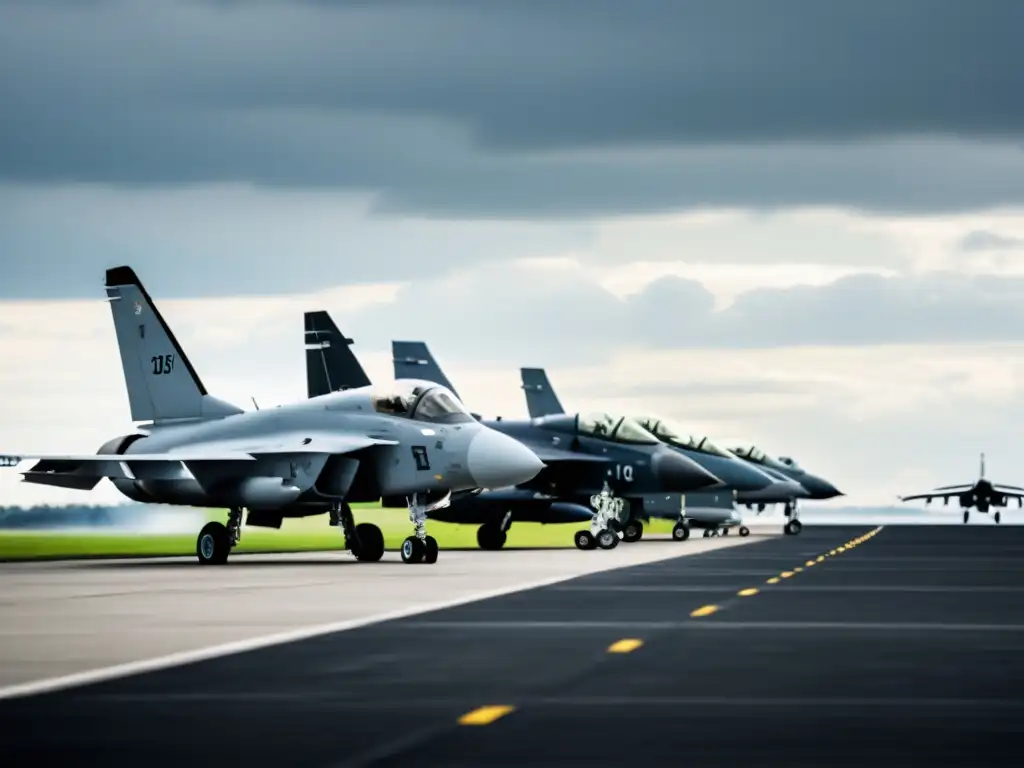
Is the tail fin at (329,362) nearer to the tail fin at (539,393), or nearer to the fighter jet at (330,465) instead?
the fighter jet at (330,465)

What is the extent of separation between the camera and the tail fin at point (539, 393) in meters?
83.9

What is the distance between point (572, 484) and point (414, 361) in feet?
44.2

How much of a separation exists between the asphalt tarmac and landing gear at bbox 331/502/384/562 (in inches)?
759

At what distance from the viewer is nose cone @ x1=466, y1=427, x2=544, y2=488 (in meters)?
41.6

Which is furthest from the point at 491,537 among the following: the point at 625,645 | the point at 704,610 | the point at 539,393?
the point at 625,645

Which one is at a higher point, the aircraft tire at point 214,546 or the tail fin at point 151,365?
the tail fin at point 151,365

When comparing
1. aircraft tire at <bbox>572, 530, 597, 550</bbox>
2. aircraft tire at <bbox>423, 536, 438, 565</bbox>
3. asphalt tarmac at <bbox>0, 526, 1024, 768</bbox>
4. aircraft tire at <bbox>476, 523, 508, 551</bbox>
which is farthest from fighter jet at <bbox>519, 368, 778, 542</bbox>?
asphalt tarmac at <bbox>0, 526, 1024, 768</bbox>

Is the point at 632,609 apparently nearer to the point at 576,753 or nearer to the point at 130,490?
the point at 576,753

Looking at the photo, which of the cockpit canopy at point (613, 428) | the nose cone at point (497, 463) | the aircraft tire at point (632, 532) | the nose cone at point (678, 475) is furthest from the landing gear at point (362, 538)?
the aircraft tire at point (632, 532)

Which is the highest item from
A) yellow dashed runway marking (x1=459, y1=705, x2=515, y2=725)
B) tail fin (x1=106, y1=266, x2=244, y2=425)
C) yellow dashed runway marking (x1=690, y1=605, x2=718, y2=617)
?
tail fin (x1=106, y1=266, x2=244, y2=425)

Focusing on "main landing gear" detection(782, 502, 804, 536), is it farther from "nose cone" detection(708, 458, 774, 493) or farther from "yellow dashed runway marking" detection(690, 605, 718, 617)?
"yellow dashed runway marking" detection(690, 605, 718, 617)

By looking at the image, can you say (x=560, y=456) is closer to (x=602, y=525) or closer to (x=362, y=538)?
(x=602, y=525)

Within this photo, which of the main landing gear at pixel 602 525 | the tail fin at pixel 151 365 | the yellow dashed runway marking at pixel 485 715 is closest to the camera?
the yellow dashed runway marking at pixel 485 715

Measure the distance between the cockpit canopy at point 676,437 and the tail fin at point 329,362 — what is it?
26.5ft
